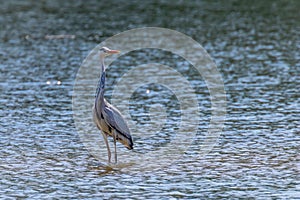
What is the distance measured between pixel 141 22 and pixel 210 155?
24370 millimetres

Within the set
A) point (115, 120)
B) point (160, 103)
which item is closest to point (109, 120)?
point (115, 120)

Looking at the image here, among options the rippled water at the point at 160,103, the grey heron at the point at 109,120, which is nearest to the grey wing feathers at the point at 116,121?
the grey heron at the point at 109,120

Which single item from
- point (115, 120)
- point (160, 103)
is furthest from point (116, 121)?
point (160, 103)

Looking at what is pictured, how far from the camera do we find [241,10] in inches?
1794

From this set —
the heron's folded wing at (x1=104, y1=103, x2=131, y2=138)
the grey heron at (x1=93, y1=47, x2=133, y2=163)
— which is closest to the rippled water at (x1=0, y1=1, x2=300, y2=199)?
the grey heron at (x1=93, y1=47, x2=133, y2=163)

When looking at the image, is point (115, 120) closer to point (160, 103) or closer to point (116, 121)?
point (116, 121)

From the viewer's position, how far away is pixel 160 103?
23.6 m

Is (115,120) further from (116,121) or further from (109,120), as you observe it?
(109,120)

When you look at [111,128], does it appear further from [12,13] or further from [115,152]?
[12,13]

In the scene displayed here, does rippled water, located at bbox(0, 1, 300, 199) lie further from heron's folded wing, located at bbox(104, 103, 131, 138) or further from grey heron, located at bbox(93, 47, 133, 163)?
heron's folded wing, located at bbox(104, 103, 131, 138)

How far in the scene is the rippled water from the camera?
1552 centimetres

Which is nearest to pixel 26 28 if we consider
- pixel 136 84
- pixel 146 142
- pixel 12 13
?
pixel 12 13

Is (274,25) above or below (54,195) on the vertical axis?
above

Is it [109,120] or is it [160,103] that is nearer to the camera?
A: [109,120]
